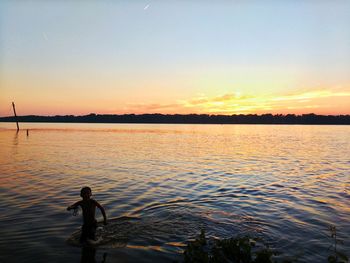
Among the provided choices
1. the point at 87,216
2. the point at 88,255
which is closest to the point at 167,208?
the point at 87,216

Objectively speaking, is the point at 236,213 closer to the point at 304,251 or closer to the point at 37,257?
the point at 304,251

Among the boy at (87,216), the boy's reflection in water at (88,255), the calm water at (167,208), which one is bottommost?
the calm water at (167,208)

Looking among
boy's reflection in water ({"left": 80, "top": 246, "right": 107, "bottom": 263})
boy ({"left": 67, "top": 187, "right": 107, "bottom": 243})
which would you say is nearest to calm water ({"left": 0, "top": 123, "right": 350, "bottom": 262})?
boy's reflection in water ({"left": 80, "top": 246, "right": 107, "bottom": 263})

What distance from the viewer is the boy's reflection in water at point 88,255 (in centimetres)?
988

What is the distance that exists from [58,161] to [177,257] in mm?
26848

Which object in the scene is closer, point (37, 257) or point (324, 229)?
point (37, 257)

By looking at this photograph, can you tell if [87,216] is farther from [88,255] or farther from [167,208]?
[167,208]

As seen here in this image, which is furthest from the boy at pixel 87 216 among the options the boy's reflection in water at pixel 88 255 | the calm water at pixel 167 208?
the calm water at pixel 167 208

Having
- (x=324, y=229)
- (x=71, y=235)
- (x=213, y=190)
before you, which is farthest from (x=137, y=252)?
(x=213, y=190)

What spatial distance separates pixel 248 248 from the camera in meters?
8.82

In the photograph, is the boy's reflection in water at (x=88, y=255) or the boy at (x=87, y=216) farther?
the boy at (x=87, y=216)

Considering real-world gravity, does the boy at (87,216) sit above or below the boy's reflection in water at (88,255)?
above

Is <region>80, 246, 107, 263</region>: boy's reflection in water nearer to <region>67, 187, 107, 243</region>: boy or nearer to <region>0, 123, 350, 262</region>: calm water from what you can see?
<region>0, 123, 350, 262</region>: calm water

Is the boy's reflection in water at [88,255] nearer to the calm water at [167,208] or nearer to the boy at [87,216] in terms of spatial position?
the calm water at [167,208]
